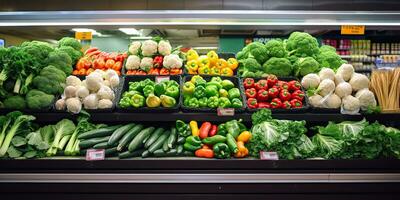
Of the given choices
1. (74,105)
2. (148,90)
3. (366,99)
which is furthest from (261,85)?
(74,105)

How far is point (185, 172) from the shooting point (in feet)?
7.96

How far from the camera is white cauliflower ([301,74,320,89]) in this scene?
2.96 meters

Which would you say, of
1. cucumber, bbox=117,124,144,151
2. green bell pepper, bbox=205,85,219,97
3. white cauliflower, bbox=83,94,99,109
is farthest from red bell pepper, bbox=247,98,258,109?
white cauliflower, bbox=83,94,99,109

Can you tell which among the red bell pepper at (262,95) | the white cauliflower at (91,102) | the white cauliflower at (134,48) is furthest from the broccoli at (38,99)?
the red bell pepper at (262,95)

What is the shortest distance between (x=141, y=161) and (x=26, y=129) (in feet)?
3.72

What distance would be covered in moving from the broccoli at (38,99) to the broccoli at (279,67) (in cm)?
212

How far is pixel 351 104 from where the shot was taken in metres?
2.79

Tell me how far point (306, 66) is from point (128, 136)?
184 centimetres

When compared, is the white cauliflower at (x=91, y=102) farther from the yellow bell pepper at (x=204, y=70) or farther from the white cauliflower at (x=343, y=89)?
the white cauliflower at (x=343, y=89)

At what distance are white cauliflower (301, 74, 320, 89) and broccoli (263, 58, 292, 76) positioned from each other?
0.24 meters

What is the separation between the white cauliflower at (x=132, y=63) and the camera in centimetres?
329

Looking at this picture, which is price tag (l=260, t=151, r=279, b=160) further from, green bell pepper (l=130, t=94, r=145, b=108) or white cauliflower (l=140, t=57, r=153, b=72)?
white cauliflower (l=140, t=57, r=153, b=72)

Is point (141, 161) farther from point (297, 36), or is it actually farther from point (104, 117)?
point (297, 36)

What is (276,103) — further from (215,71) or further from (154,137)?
(154,137)
